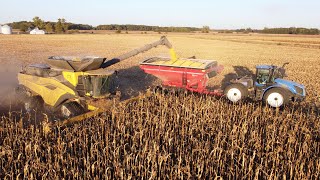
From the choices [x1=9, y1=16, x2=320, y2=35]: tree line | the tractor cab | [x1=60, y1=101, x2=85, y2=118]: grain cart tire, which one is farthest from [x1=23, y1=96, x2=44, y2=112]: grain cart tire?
[x1=9, y1=16, x2=320, y2=35]: tree line

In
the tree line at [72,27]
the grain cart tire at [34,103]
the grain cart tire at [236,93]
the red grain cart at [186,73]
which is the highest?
the tree line at [72,27]

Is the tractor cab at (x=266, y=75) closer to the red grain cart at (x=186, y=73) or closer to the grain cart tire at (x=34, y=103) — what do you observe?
the red grain cart at (x=186, y=73)

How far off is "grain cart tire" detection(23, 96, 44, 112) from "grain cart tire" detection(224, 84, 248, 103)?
6.83 meters

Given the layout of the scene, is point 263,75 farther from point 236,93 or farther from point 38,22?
point 38,22

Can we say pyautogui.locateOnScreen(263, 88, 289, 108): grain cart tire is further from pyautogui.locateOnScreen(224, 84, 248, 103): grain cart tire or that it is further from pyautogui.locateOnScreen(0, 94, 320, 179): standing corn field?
pyautogui.locateOnScreen(0, 94, 320, 179): standing corn field

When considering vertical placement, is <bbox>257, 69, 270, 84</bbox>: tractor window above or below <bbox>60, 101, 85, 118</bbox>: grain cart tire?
above

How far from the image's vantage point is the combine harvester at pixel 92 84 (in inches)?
334

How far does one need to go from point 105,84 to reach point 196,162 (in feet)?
15.4

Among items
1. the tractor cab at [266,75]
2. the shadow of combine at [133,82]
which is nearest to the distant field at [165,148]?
the tractor cab at [266,75]

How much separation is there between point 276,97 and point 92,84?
635 centimetres

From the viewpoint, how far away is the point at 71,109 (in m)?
8.34

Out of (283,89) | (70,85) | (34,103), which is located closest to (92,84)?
Result: (70,85)

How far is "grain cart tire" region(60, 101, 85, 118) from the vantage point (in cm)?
831

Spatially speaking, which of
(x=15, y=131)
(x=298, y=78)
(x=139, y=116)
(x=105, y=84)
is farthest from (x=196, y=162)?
(x=298, y=78)
